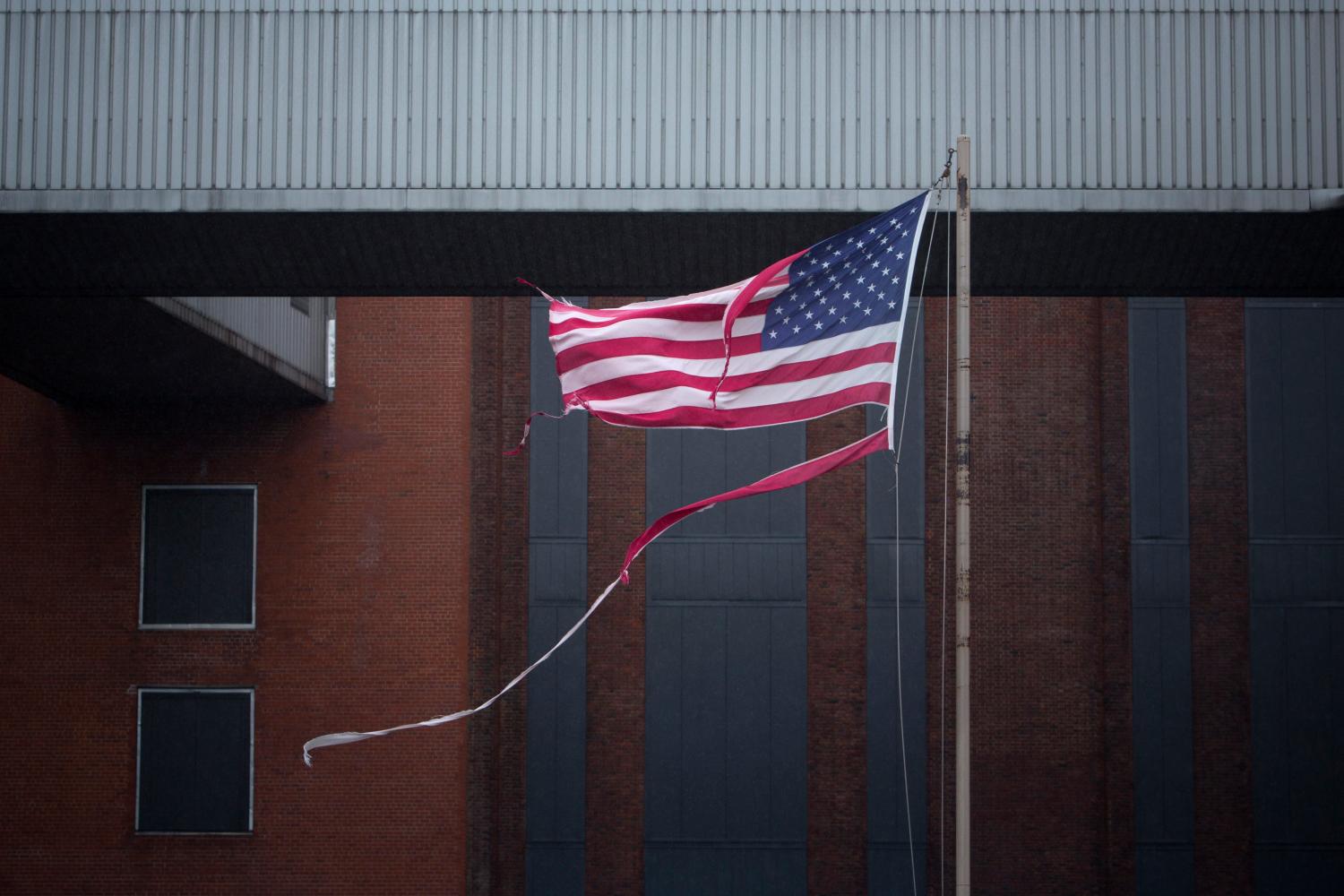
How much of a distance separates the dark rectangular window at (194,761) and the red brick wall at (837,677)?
27.3ft

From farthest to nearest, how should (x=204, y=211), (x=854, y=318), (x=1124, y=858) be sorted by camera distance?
(x=1124, y=858) < (x=204, y=211) < (x=854, y=318)

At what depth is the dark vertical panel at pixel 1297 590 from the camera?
62.4ft

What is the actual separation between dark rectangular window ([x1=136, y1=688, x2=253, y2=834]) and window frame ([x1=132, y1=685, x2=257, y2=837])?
0.01m

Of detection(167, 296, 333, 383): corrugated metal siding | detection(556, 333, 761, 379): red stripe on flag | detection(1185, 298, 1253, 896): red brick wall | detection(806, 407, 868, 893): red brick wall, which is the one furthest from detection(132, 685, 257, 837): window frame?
detection(1185, 298, 1253, 896): red brick wall

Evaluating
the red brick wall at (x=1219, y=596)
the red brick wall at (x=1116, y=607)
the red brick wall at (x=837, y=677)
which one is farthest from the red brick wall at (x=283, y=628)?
the red brick wall at (x=1219, y=596)

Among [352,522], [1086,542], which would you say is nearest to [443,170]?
[352,522]

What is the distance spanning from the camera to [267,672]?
1941cm

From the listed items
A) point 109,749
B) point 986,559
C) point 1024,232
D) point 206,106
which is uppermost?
point 206,106

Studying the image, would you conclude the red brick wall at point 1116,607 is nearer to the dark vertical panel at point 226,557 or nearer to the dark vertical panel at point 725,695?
the dark vertical panel at point 725,695

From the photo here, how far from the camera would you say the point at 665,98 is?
1141 centimetres

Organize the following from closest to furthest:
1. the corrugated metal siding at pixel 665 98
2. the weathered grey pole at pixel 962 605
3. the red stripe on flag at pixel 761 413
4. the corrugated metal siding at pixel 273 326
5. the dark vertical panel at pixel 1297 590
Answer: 1. the weathered grey pole at pixel 962 605
2. the red stripe on flag at pixel 761 413
3. the corrugated metal siding at pixel 665 98
4. the corrugated metal siding at pixel 273 326
5. the dark vertical panel at pixel 1297 590

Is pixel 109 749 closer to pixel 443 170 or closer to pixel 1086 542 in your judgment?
pixel 443 170

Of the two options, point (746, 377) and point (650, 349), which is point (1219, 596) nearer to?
point (746, 377)

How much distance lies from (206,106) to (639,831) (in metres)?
12.2
